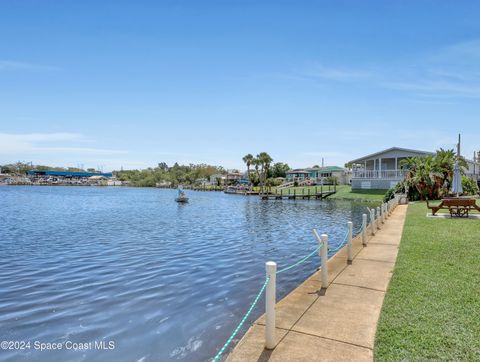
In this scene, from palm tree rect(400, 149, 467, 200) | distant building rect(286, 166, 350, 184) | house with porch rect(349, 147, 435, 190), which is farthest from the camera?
distant building rect(286, 166, 350, 184)

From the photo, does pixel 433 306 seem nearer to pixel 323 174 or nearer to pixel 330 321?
pixel 330 321

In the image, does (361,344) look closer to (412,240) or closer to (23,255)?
(412,240)

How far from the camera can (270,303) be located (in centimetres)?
502

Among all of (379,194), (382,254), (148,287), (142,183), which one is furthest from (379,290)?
(142,183)

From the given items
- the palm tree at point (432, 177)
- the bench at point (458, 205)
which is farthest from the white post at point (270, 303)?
the palm tree at point (432, 177)

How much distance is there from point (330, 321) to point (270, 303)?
1784 mm

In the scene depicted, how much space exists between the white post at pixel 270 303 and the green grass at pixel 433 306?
1.47m

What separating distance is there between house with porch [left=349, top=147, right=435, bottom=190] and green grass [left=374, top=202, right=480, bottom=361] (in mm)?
45313

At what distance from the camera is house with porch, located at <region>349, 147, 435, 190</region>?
54.3 m

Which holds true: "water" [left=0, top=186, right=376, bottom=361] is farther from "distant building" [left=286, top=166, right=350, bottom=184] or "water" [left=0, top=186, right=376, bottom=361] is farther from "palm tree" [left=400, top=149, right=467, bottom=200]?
"distant building" [left=286, top=166, right=350, bottom=184]

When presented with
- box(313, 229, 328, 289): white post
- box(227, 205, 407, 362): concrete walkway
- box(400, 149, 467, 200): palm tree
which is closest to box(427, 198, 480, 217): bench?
box(227, 205, 407, 362): concrete walkway

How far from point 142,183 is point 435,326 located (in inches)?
7545

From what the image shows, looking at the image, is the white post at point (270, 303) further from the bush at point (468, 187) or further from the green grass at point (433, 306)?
the bush at point (468, 187)

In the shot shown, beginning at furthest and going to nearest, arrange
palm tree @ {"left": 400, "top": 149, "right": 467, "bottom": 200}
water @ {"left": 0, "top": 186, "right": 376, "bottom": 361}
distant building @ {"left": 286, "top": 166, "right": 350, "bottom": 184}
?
1. distant building @ {"left": 286, "top": 166, "right": 350, "bottom": 184}
2. palm tree @ {"left": 400, "top": 149, "right": 467, "bottom": 200}
3. water @ {"left": 0, "top": 186, "right": 376, "bottom": 361}
